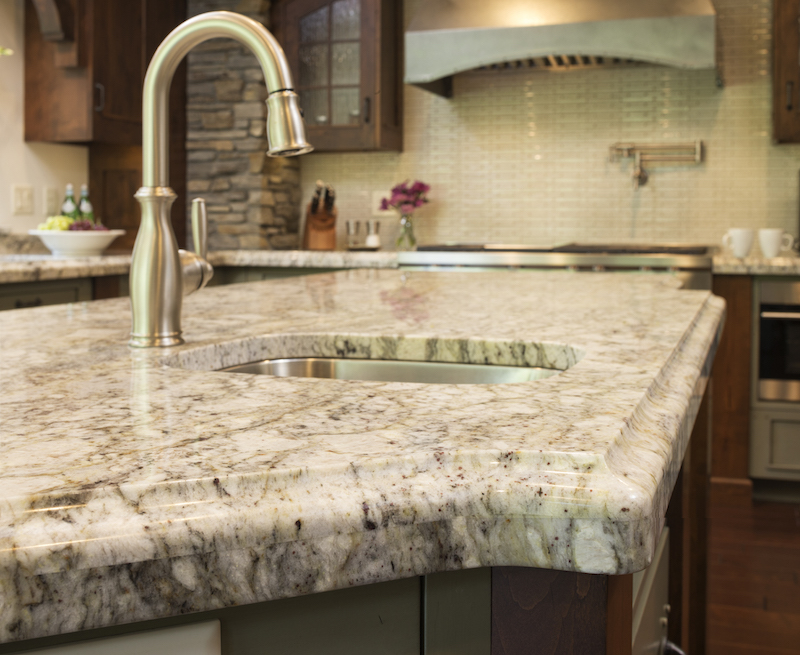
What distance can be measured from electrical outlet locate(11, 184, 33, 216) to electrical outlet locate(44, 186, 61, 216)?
4.1 inches

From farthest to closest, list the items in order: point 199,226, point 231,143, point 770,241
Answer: point 231,143 < point 770,241 < point 199,226

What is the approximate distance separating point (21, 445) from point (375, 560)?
267 millimetres

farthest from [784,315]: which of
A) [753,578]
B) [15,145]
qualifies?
[15,145]

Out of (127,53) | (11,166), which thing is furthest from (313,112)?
(11,166)

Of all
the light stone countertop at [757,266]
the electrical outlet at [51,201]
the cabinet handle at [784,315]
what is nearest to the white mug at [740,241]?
the light stone countertop at [757,266]

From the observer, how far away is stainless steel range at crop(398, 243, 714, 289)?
347 cm

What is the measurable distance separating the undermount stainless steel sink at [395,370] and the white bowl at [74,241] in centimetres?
256

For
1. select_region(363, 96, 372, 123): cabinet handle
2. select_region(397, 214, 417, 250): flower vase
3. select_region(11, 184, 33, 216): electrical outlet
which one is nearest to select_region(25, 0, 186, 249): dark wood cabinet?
select_region(11, 184, 33, 216): electrical outlet

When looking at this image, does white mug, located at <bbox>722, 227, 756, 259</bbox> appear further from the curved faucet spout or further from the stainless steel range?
the curved faucet spout

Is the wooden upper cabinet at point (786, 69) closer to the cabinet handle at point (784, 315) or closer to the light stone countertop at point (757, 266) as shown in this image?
the light stone countertop at point (757, 266)

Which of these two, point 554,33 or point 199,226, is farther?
point 554,33

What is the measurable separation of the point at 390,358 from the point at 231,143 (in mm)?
3530

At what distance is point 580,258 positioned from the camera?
3.75 meters

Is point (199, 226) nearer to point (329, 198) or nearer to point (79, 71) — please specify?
point (79, 71)
